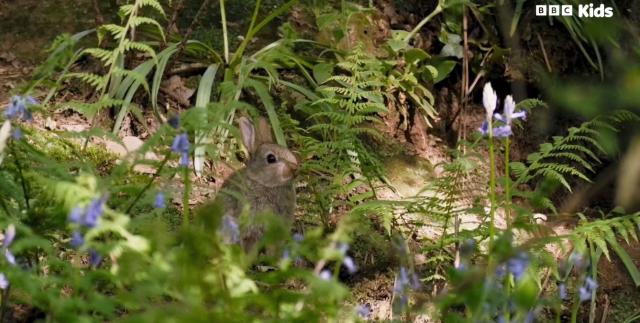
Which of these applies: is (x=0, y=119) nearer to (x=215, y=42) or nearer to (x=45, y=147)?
(x=45, y=147)

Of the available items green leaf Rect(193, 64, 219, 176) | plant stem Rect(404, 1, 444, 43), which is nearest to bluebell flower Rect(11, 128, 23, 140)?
green leaf Rect(193, 64, 219, 176)

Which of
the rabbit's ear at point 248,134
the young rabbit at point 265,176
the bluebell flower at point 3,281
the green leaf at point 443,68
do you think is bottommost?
the bluebell flower at point 3,281

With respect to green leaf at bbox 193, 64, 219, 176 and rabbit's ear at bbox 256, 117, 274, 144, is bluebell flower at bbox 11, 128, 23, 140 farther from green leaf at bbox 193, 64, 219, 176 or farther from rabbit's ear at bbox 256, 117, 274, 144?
rabbit's ear at bbox 256, 117, 274, 144

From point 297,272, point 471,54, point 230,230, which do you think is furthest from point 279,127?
point 297,272

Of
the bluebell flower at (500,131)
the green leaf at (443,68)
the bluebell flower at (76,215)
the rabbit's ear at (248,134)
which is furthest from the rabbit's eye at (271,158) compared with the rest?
the bluebell flower at (76,215)

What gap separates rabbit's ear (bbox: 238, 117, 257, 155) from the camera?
552 centimetres

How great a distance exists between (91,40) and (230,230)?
4098mm

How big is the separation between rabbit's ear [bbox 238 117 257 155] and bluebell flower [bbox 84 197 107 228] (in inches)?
131

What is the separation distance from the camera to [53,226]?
3.12 m

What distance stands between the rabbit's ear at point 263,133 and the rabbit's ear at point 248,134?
0.05 m

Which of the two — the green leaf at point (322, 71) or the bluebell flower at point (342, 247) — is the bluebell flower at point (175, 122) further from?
the green leaf at point (322, 71)

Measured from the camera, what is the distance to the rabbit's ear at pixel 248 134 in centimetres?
552

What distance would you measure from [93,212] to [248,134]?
136 inches

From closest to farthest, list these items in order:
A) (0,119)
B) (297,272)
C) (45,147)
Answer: (297,272) < (0,119) < (45,147)
